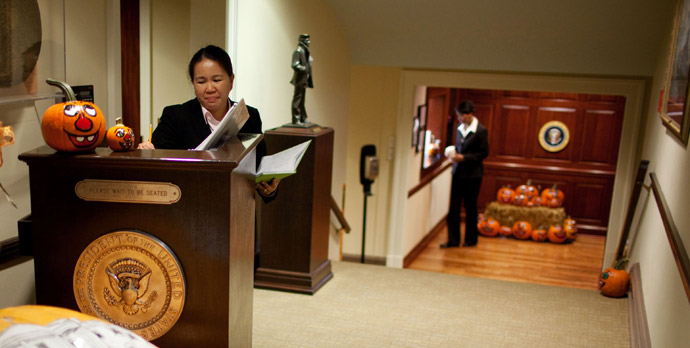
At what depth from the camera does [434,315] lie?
3.16 meters

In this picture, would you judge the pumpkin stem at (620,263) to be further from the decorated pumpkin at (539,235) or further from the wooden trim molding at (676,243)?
the decorated pumpkin at (539,235)

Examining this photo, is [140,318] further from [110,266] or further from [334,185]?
[334,185]

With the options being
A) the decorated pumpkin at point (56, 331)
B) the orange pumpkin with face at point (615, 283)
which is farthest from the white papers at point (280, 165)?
the orange pumpkin with face at point (615, 283)

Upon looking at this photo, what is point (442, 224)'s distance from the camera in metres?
8.61

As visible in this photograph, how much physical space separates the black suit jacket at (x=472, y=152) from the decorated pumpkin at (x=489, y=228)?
121 centimetres

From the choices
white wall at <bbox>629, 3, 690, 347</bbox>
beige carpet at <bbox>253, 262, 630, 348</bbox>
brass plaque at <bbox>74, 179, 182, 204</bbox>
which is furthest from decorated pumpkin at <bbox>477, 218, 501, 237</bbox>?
brass plaque at <bbox>74, 179, 182, 204</bbox>

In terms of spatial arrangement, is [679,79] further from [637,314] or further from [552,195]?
[552,195]

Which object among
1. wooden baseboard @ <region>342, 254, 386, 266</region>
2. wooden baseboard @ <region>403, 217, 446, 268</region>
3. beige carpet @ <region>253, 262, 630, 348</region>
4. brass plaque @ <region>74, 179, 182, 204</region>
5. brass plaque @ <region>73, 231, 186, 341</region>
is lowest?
wooden baseboard @ <region>403, 217, 446, 268</region>

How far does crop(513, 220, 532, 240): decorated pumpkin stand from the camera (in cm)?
795

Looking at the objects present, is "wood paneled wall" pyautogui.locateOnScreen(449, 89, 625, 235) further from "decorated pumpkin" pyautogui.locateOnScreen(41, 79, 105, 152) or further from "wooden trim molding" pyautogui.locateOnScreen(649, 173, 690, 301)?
"decorated pumpkin" pyautogui.locateOnScreen(41, 79, 105, 152)

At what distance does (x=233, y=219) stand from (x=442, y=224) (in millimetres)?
7256

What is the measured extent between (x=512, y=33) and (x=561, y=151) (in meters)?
4.02

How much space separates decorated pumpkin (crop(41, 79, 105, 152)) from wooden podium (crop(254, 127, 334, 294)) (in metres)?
1.78

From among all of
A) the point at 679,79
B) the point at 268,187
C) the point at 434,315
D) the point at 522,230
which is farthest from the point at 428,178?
the point at 268,187
